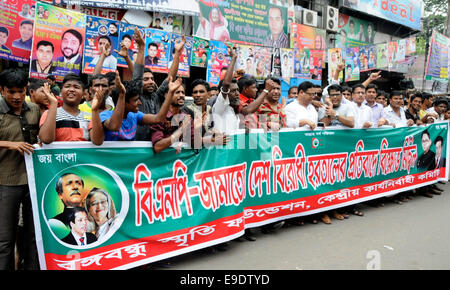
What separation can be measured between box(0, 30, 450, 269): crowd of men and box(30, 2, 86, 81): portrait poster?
2.68 ft

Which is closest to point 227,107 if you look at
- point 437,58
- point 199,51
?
point 199,51

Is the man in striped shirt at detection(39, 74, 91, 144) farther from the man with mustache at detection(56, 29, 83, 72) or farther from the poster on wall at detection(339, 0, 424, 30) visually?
the poster on wall at detection(339, 0, 424, 30)

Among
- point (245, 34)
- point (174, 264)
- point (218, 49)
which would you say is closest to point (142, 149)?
point (174, 264)

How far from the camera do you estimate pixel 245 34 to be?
36.2ft

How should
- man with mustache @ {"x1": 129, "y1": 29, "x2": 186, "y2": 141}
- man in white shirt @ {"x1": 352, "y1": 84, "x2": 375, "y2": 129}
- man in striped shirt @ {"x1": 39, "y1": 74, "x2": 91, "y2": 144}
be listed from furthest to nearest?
1. man in white shirt @ {"x1": 352, "y1": 84, "x2": 375, "y2": 129}
2. man with mustache @ {"x1": 129, "y1": 29, "x2": 186, "y2": 141}
3. man in striped shirt @ {"x1": 39, "y1": 74, "x2": 91, "y2": 144}

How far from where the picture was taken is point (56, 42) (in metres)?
6.54

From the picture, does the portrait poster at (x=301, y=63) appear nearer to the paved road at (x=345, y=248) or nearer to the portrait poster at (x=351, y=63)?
the portrait poster at (x=351, y=63)

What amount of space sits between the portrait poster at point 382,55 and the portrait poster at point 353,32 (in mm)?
2793

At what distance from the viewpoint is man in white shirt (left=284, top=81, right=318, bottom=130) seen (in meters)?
4.88

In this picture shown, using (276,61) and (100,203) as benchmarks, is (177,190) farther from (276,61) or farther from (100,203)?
(276,61)

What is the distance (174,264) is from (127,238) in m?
0.64

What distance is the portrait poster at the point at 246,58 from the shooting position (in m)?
9.62

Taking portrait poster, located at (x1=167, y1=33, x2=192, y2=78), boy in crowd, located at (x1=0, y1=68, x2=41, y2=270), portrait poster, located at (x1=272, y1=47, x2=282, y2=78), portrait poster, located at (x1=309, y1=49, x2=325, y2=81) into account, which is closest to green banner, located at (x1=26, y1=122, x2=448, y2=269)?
boy in crowd, located at (x1=0, y1=68, x2=41, y2=270)
